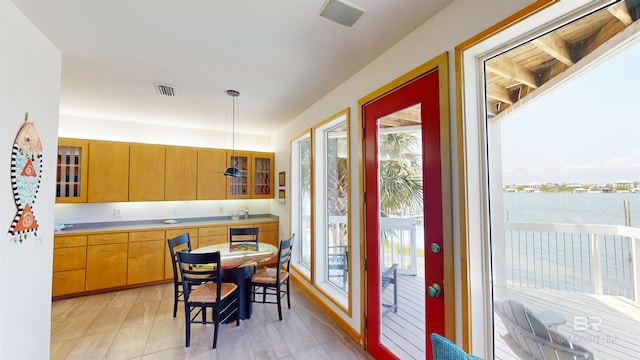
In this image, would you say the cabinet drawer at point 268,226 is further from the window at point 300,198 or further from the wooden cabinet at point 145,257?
the wooden cabinet at point 145,257

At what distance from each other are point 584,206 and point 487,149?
0.49 metres

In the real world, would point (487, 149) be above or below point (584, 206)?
above

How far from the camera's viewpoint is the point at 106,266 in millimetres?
3539

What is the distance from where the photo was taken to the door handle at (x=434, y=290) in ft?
5.09

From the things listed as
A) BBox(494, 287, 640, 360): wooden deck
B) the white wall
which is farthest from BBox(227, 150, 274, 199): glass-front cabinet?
BBox(494, 287, 640, 360): wooden deck

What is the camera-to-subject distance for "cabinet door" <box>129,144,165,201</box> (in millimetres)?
3971

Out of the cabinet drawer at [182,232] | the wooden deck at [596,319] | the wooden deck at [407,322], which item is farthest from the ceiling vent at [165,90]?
the wooden deck at [596,319]

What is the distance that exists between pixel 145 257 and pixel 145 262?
0.25ft

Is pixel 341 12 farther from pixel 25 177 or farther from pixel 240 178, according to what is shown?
pixel 240 178

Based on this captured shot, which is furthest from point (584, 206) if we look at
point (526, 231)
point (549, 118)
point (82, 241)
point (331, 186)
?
point (82, 241)

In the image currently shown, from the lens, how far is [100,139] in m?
3.98

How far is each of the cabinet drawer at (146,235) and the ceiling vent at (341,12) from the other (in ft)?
12.9

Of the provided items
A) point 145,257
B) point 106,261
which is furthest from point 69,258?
point 145,257

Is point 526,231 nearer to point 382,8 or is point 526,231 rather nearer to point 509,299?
point 509,299
